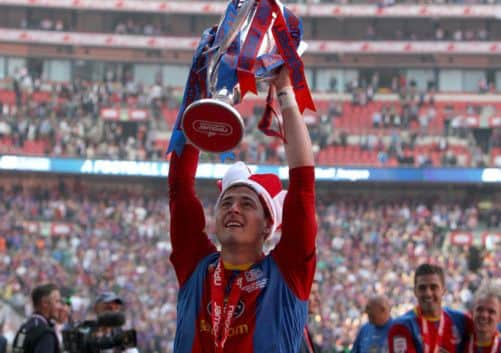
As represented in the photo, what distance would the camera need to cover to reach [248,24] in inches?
144

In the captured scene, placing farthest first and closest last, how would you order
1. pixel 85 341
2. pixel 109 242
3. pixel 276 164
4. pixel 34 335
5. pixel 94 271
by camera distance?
pixel 276 164 → pixel 109 242 → pixel 94 271 → pixel 34 335 → pixel 85 341

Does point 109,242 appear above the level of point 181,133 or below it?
below

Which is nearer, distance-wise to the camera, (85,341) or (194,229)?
(194,229)

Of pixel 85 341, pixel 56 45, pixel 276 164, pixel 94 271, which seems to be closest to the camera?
pixel 85 341

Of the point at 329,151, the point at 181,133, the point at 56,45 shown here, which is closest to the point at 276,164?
the point at 329,151

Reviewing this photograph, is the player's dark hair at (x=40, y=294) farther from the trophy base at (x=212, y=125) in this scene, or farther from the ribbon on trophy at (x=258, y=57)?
the trophy base at (x=212, y=125)

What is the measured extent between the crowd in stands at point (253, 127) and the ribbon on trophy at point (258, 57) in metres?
28.6

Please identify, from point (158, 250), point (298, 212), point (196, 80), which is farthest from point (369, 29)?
point (298, 212)

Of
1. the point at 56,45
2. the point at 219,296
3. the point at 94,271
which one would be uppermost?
the point at 56,45

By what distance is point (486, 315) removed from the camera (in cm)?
584

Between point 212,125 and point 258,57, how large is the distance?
0.35 meters

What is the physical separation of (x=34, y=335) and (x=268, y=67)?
11.8ft

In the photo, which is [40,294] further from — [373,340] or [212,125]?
[212,125]

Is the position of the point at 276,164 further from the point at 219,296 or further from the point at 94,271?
the point at 219,296
